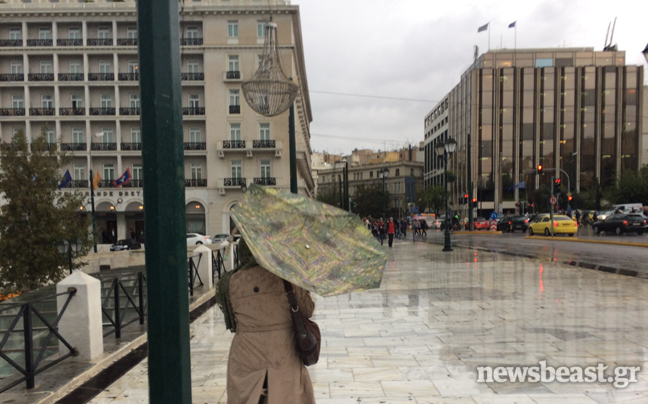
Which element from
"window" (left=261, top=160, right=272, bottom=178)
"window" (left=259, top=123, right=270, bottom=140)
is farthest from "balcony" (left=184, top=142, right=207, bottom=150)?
"window" (left=261, top=160, right=272, bottom=178)

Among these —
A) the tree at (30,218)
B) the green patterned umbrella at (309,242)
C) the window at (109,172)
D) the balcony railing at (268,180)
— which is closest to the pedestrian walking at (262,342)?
the green patterned umbrella at (309,242)

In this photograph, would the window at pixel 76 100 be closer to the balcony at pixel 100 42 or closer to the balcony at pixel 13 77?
the balcony at pixel 13 77

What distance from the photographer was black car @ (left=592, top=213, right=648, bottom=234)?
28.7m

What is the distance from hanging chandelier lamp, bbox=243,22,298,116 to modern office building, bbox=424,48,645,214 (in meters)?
63.0

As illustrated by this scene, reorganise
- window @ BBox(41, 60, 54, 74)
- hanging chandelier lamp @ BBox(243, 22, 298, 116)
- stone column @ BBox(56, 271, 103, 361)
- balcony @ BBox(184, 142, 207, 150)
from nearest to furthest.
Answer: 1. stone column @ BBox(56, 271, 103, 361)
2. hanging chandelier lamp @ BBox(243, 22, 298, 116)
3. balcony @ BBox(184, 142, 207, 150)
4. window @ BBox(41, 60, 54, 74)

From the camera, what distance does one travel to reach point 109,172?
4169 centimetres

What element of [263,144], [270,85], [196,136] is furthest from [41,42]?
[270,85]

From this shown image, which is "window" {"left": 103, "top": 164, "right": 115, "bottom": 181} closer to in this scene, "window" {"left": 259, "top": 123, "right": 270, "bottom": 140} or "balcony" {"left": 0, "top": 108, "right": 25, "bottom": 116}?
"balcony" {"left": 0, "top": 108, "right": 25, "bottom": 116}

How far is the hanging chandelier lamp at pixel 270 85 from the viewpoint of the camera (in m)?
7.75

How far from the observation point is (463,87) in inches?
2886

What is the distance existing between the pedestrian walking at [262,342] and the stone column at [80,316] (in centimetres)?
378

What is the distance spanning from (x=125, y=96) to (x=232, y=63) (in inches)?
414

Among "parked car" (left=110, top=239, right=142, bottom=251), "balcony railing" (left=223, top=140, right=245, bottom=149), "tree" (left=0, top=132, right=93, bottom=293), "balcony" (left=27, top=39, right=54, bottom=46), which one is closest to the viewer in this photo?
"tree" (left=0, top=132, right=93, bottom=293)

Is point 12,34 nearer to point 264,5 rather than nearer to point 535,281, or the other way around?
point 264,5
